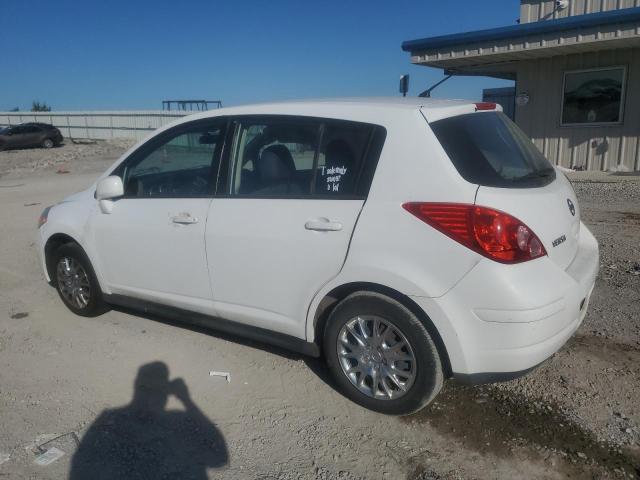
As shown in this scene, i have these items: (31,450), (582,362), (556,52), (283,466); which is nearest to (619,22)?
(556,52)

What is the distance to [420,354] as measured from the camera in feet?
9.74

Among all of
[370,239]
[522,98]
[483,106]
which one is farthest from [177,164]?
[522,98]

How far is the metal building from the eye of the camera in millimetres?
11430

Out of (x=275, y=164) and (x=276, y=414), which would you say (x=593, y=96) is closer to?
(x=275, y=164)

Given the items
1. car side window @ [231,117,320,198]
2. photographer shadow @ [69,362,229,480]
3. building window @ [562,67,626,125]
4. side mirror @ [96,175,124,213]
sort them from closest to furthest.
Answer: photographer shadow @ [69,362,229,480] < car side window @ [231,117,320,198] < side mirror @ [96,175,124,213] < building window @ [562,67,626,125]

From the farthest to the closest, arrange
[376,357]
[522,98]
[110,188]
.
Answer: [522,98], [110,188], [376,357]

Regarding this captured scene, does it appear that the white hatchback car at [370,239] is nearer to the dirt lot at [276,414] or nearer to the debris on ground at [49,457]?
the dirt lot at [276,414]

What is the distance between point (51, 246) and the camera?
4930 mm

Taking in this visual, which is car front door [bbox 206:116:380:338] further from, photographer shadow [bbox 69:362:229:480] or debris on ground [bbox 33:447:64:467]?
debris on ground [bbox 33:447:64:467]

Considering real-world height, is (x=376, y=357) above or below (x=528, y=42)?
below

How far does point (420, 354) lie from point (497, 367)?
15.6 inches

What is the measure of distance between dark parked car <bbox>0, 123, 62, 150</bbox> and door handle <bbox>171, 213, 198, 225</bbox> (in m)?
31.7

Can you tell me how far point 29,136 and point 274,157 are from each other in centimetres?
3240

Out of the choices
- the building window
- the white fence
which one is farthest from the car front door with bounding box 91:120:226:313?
the white fence
